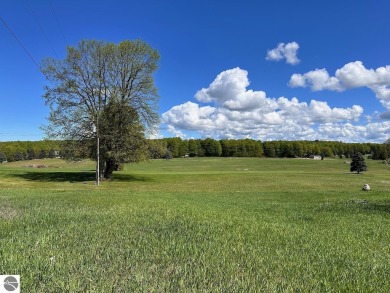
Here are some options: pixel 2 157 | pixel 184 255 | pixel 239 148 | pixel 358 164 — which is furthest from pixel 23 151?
pixel 184 255

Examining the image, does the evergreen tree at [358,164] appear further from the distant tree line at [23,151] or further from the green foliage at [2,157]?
the green foliage at [2,157]

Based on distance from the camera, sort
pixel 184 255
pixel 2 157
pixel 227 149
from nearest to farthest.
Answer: pixel 184 255, pixel 2 157, pixel 227 149

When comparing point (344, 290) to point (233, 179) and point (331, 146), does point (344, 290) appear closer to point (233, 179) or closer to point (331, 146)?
point (233, 179)

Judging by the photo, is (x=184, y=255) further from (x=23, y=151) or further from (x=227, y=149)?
(x=227, y=149)

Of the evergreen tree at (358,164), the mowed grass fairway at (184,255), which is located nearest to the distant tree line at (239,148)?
the evergreen tree at (358,164)

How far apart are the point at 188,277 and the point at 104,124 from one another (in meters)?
38.5

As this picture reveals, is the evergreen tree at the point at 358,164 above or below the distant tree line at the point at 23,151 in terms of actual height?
below

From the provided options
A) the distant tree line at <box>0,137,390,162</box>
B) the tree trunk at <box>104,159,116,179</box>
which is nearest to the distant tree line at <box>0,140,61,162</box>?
the distant tree line at <box>0,137,390,162</box>

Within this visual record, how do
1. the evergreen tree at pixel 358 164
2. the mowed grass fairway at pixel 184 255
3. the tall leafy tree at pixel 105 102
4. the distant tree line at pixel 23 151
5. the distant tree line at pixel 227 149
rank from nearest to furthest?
the mowed grass fairway at pixel 184 255, the tall leafy tree at pixel 105 102, the evergreen tree at pixel 358 164, the distant tree line at pixel 23 151, the distant tree line at pixel 227 149

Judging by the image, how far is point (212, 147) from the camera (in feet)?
543

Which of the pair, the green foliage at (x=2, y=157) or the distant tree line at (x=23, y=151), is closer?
the green foliage at (x=2, y=157)

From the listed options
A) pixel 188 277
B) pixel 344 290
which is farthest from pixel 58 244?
pixel 344 290

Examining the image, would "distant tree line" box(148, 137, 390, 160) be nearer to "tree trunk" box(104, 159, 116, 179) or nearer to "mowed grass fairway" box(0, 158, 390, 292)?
"tree trunk" box(104, 159, 116, 179)

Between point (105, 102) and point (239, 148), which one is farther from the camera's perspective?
point (239, 148)
